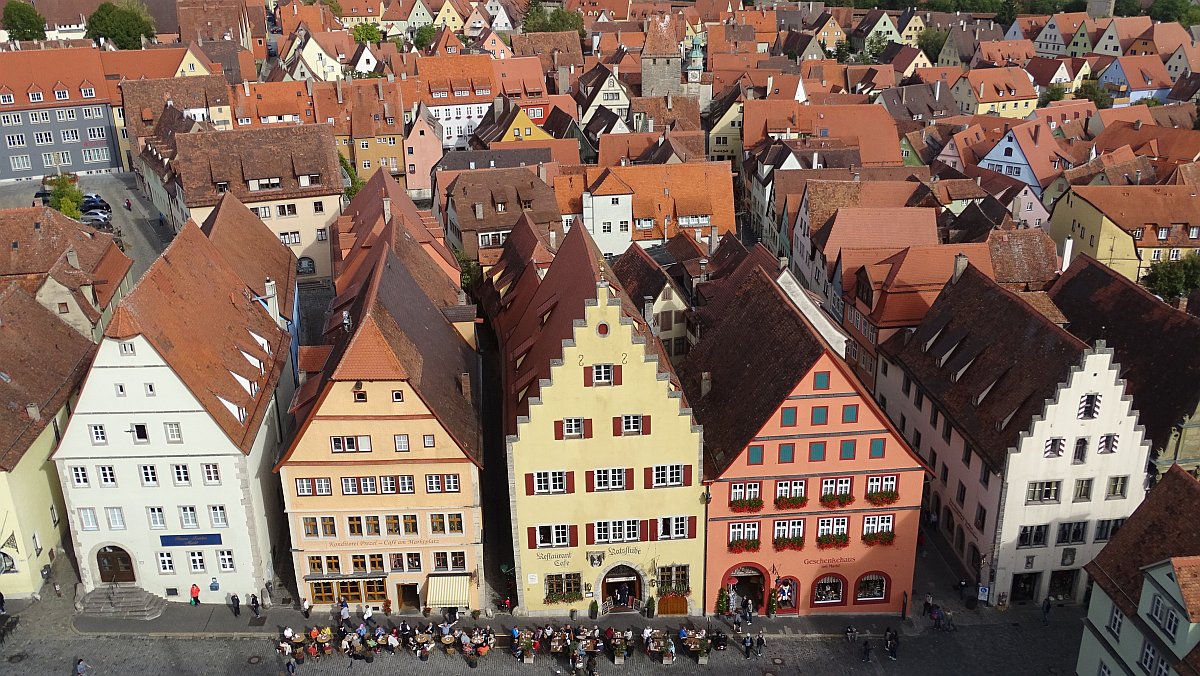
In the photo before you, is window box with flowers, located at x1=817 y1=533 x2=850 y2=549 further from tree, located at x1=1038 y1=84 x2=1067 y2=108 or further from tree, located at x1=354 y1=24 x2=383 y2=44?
tree, located at x1=354 y1=24 x2=383 y2=44

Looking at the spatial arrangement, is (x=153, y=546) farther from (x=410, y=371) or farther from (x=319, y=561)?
(x=410, y=371)

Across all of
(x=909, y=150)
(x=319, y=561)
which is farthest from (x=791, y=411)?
(x=909, y=150)

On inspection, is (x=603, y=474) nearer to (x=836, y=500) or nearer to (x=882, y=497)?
(x=836, y=500)

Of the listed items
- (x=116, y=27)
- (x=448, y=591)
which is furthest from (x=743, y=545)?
(x=116, y=27)

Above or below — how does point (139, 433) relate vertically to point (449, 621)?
above

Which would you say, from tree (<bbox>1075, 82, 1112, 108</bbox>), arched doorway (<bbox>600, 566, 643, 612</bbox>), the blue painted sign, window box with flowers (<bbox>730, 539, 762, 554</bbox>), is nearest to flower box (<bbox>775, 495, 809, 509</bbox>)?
window box with flowers (<bbox>730, 539, 762, 554</bbox>)

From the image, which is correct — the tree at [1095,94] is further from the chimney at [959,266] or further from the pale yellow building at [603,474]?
the pale yellow building at [603,474]
